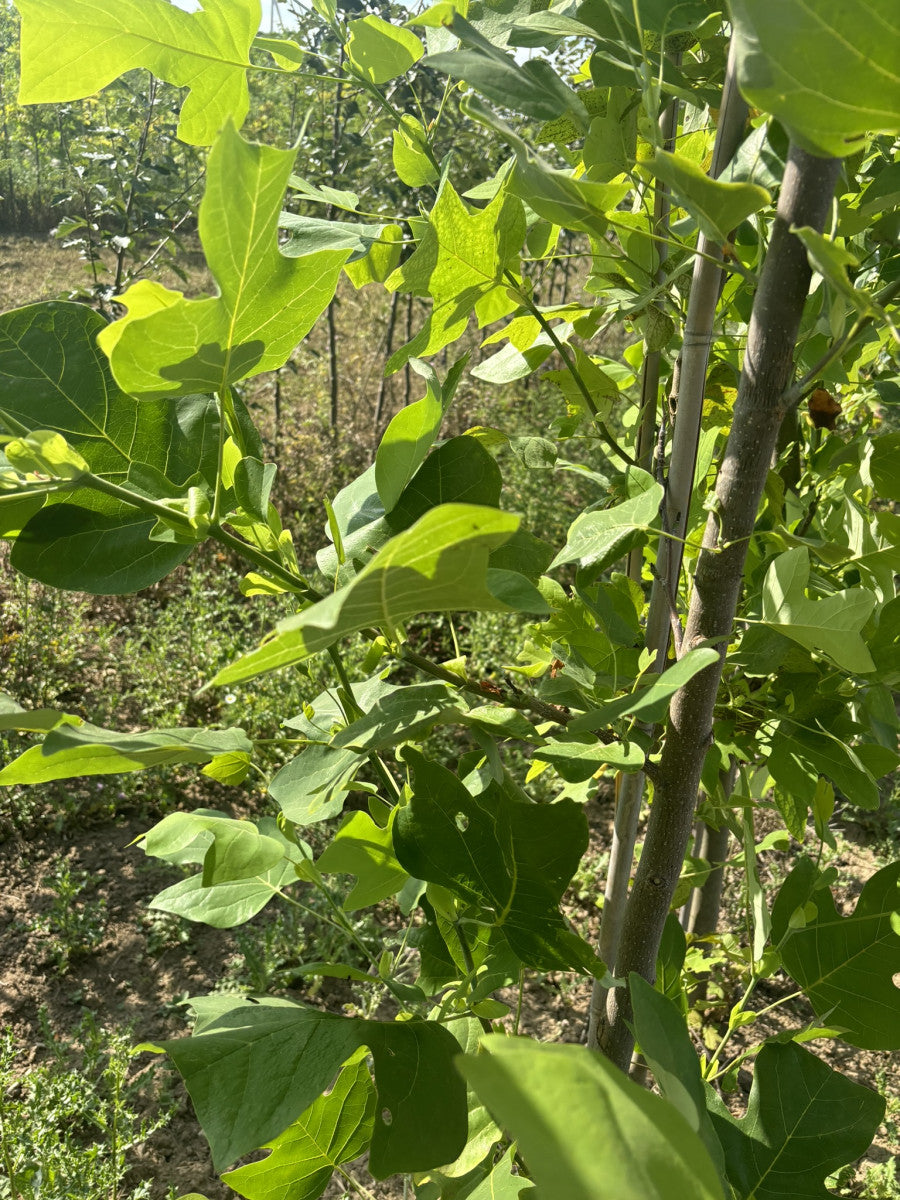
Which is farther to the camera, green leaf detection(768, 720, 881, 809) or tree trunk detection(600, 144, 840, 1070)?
green leaf detection(768, 720, 881, 809)

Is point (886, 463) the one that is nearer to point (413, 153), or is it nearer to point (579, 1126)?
point (413, 153)

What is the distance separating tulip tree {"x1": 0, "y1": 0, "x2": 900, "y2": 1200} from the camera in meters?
0.34

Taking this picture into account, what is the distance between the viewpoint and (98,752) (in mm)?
392

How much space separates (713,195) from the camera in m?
0.40

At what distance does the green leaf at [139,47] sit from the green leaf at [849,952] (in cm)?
67

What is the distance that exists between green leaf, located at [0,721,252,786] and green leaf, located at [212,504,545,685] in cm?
7

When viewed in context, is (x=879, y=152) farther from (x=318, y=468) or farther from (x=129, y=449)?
(x=318, y=468)

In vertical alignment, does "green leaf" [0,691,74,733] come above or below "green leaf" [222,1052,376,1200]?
above

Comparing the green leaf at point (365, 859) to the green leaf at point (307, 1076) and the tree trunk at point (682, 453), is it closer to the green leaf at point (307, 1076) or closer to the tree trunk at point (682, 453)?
the green leaf at point (307, 1076)

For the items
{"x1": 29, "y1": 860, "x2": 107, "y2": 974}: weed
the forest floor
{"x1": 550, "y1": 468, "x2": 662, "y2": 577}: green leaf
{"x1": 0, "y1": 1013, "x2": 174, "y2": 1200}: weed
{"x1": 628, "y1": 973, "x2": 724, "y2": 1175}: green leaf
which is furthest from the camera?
{"x1": 29, "y1": 860, "x2": 107, "y2": 974}: weed

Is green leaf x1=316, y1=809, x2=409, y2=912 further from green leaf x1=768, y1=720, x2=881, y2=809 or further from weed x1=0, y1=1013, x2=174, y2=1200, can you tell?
weed x1=0, y1=1013, x2=174, y2=1200

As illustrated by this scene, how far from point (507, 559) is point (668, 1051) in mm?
315

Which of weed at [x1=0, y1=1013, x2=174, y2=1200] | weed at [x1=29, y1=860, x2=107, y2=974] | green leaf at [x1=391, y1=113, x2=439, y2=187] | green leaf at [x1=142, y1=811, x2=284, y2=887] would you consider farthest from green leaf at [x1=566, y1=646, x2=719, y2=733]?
weed at [x1=29, y1=860, x2=107, y2=974]

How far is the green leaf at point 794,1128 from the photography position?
591 mm
